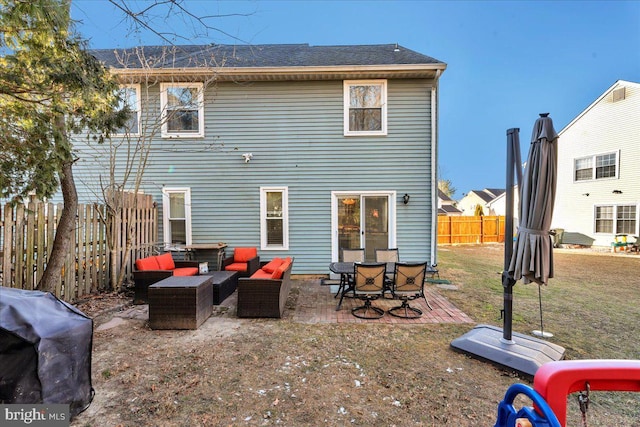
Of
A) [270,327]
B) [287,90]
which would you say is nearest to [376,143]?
[287,90]

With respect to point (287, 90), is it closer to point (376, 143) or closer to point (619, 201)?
point (376, 143)

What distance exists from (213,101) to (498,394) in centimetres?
822

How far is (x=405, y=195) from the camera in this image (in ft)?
24.3

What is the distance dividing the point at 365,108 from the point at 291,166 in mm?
2570

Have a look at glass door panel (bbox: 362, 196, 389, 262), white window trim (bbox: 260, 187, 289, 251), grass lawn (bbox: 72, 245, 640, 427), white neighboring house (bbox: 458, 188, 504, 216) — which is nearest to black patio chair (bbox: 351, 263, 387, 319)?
grass lawn (bbox: 72, 245, 640, 427)

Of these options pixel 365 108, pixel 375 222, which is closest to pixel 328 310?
pixel 375 222

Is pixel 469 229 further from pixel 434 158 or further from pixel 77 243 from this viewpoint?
A: pixel 77 243

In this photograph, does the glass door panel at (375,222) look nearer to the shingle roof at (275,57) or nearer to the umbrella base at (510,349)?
the shingle roof at (275,57)

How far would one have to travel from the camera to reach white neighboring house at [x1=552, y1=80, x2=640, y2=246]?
1224 cm

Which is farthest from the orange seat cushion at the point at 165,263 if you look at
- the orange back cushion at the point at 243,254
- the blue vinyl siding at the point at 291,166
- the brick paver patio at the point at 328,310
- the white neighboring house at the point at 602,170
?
the white neighboring house at the point at 602,170

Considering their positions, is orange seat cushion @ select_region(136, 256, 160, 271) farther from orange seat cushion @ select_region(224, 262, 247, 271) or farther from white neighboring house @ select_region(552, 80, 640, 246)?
white neighboring house @ select_region(552, 80, 640, 246)

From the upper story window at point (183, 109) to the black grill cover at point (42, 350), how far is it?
6101 mm

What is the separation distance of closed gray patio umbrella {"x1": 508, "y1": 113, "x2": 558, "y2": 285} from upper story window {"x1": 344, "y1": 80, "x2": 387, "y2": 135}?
4641 millimetres

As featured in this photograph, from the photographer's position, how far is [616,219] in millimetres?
12867
